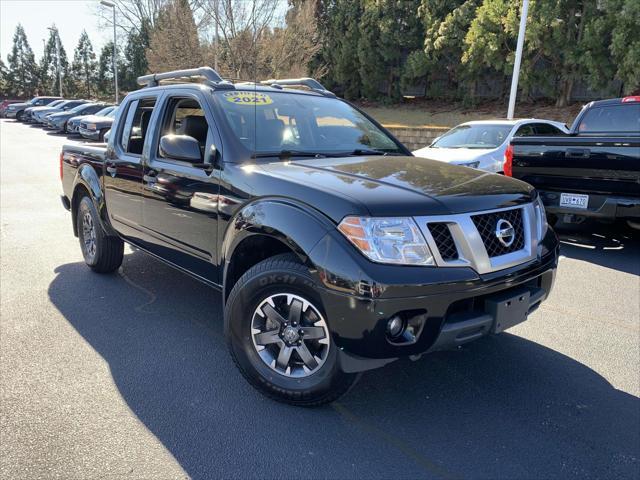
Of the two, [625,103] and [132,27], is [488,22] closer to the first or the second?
[625,103]

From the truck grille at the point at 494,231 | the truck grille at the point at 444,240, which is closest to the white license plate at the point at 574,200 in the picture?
the truck grille at the point at 494,231

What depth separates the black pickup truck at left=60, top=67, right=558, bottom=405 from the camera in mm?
2531

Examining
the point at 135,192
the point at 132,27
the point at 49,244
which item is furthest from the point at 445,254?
the point at 132,27

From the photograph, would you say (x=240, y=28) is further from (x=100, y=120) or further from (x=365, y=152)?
(x=365, y=152)

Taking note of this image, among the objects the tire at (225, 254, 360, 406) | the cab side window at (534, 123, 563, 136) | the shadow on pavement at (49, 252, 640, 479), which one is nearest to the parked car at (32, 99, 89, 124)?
the cab side window at (534, 123, 563, 136)

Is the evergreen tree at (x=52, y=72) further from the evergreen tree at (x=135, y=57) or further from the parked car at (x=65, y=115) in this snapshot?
the parked car at (x=65, y=115)

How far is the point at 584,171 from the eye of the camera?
6.12 metres

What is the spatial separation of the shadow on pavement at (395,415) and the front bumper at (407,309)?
469 millimetres

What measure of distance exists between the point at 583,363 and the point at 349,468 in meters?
2.01

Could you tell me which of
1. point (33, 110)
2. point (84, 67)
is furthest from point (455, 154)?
point (84, 67)

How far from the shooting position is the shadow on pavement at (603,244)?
6.14 metres

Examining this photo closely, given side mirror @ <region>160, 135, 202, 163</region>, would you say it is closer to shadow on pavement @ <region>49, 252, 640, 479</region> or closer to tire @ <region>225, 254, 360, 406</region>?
tire @ <region>225, 254, 360, 406</region>

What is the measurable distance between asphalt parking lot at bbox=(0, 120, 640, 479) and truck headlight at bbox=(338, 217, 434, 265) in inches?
38.2

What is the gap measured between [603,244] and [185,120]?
578cm
